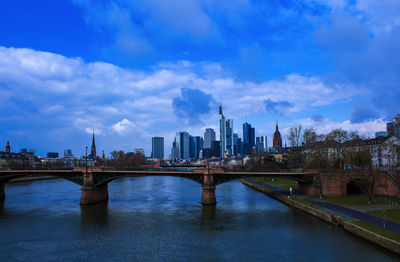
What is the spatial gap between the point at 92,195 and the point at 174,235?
28756 millimetres

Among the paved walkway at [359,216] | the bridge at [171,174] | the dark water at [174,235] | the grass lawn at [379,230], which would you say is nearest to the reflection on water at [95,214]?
Result: the dark water at [174,235]

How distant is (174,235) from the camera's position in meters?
33.9

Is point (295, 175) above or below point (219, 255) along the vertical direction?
above

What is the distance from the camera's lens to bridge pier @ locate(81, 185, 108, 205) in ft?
182

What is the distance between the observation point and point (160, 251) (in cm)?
2855

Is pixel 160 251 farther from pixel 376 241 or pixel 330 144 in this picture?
pixel 330 144

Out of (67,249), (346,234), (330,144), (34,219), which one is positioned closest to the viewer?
(67,249)

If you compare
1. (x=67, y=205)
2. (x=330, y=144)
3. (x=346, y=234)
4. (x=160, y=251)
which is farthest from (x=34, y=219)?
(x=330, y=144)

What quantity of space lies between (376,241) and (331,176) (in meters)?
27.9

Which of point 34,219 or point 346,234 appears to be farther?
point 34,219

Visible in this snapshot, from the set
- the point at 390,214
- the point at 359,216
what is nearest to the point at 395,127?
the point at 390,214

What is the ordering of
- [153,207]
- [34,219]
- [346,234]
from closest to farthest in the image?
[346,234], [34,219], [153,207]

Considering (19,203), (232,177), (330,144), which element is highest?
(330,144)

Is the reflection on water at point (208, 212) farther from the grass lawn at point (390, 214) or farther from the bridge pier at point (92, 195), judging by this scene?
the bridge pier at point (92, 195)
